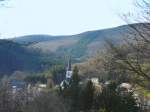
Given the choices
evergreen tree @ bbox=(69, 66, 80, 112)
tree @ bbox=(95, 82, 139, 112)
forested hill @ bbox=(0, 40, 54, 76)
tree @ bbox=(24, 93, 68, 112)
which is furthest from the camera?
forested hill @ bbox=(0, 40, 54, 76)

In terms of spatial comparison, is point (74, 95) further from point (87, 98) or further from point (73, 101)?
point (87, 98)

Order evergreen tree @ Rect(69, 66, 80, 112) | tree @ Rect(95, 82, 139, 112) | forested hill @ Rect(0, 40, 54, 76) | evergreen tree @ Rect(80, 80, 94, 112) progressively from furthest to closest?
forested hill @ Rect(0, 40, 54, 76), evergreen tree @ Rect(69, 66, 80, 112), evergreen tree @ Rect(80, 80, 94, 112), tree @ Rect(95, 82, 139, 112)

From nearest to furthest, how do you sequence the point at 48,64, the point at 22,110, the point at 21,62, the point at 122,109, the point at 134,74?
the point at 134,74, the point at 122,109, the point at 22,110, the point at 21,62, the point at 48,64

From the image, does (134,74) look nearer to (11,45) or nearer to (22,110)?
(11,45)

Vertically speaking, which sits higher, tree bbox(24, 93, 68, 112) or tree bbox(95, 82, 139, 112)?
tree bbox(95, 82, 139, 112)

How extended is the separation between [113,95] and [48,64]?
107490mm

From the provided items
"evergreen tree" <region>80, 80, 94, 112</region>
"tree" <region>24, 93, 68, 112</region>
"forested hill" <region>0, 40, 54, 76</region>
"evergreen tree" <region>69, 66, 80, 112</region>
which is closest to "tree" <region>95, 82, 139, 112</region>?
"evergreen tree" <region>80, 80, 94, 112</region>

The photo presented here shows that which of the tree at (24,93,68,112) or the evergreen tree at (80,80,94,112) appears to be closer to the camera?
the tree at (24,93,68,112)

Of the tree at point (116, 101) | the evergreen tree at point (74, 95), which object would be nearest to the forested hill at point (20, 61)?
the evergreen tree at point (74, 95)

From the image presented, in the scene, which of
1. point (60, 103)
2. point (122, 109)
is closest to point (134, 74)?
point (122, 109)

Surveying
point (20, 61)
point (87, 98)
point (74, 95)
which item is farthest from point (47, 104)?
point (20, 61)

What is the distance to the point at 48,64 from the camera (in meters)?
138

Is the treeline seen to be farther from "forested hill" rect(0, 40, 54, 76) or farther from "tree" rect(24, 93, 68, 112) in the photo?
"forested hill" rect(0, 40, 54, 76)

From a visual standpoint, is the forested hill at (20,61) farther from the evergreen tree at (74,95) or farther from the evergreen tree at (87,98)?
the evergreen tree at (87,98)
